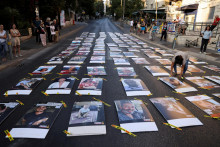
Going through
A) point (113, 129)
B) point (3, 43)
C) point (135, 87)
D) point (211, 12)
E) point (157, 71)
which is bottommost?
point (113, 129)

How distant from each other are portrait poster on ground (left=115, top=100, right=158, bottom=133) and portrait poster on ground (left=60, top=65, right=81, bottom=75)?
2.93m

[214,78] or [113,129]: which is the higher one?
[214,78]

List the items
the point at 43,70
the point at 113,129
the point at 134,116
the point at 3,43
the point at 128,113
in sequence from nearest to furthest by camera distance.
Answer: the point at 113,129 → the point at 134,116 → the point at 128,113 → the point at 43,70 → the point at 3,43

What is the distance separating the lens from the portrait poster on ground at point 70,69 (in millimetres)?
6421

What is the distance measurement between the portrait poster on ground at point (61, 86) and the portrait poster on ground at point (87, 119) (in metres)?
0.95

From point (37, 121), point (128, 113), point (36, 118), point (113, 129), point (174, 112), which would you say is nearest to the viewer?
point (113, 129)

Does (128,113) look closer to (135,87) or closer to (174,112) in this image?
(174,112)

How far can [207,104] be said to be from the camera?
4.20 meters

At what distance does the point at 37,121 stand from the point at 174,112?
3.06m

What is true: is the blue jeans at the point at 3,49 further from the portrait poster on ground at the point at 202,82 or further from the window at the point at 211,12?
the window at the point at 211,12

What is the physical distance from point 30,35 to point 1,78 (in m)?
11.2

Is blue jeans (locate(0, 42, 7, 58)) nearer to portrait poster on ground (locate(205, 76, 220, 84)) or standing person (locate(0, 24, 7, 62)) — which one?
standing person (locate(0, 24, 7, 62))

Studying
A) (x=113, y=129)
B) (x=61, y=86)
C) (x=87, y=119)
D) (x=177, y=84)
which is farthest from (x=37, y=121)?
(x=177, y=84)

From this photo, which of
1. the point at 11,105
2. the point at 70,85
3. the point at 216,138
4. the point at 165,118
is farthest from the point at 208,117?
the point at 11,105
